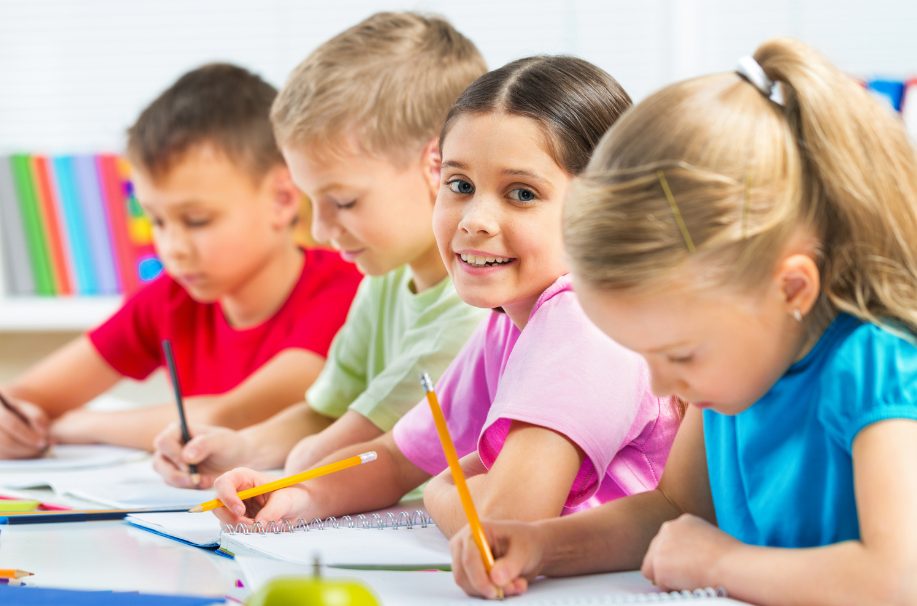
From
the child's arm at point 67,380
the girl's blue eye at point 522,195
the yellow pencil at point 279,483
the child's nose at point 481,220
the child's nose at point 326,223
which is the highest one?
the girl's blue eye at point 522,195

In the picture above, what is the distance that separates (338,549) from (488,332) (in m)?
0.29

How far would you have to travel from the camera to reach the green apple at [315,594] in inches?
16.2

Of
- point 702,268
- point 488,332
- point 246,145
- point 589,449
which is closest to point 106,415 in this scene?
point 246,145

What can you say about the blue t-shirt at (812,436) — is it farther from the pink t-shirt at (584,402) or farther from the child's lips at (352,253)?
the child's lips at (352,253)

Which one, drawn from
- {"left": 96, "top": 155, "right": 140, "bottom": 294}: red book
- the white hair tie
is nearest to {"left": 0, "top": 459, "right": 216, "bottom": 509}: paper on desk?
the white hair tie

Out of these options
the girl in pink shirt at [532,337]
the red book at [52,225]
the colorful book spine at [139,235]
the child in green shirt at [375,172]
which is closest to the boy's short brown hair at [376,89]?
the child in green shirt at [375,172]

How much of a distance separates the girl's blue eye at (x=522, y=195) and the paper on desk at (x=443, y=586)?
0.32m

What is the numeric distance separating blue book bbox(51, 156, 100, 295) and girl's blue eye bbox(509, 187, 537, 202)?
185cm

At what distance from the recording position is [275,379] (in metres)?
1.37

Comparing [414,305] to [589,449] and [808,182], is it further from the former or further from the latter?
[808,182]

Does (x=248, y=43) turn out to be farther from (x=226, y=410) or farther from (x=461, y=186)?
(x=461, y=186)

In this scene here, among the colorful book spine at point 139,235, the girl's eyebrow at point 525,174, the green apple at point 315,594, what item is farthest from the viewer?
the colorful book spine at point 139,235

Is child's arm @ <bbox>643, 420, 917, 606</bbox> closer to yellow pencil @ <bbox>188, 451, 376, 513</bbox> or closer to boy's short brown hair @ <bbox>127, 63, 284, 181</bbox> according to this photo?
yellow pencil @ <bbox>188, 451, 376, 513</bbox>

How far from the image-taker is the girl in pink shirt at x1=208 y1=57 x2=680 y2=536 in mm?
695
